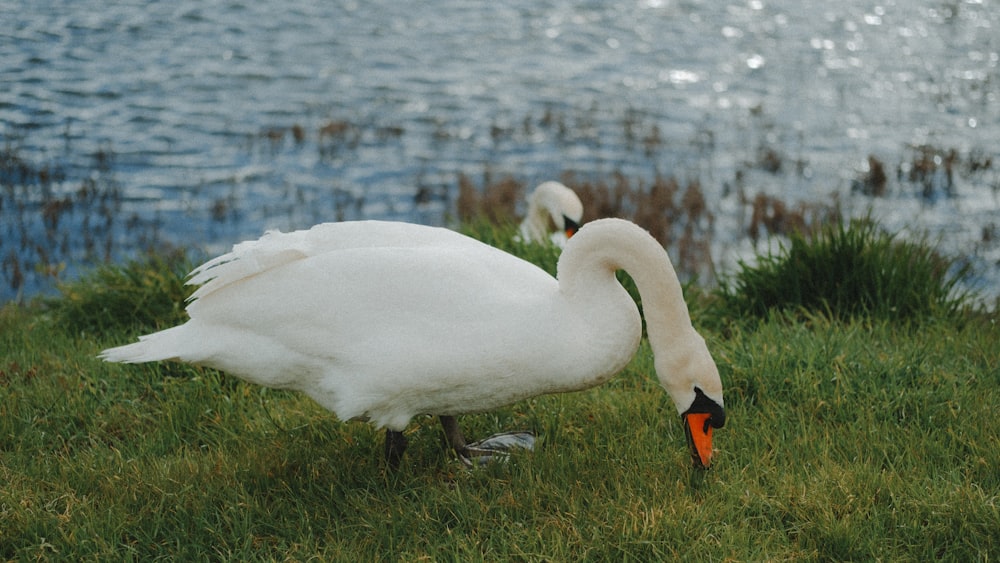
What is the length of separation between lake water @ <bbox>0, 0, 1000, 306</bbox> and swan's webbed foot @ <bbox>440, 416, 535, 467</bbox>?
19.3 feet

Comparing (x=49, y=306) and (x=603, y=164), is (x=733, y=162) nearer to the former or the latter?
(x=603, y=164)

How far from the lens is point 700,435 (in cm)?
409

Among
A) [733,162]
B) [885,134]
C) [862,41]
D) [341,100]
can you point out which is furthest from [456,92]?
[862,41]

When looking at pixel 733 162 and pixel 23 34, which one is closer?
pixel 733 162

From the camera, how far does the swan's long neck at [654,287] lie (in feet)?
13.2

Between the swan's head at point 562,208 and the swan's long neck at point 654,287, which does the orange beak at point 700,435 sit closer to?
the swan's long neck at point 654,287

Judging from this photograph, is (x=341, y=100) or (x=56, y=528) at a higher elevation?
(x=56, y=528)

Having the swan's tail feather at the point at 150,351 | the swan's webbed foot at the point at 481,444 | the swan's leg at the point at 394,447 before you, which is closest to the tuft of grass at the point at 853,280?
the swan's webbed foot at the point at 481,444

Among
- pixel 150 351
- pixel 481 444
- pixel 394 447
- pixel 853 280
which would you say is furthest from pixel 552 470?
pixel 853 280

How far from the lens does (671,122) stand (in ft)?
48.6

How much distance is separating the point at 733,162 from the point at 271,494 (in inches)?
404

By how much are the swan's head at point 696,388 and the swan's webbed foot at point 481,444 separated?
0.81m

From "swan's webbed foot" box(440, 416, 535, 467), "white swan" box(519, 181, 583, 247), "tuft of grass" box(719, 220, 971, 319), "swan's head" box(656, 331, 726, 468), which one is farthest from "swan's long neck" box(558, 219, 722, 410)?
"white swan" box(519, 181, 583, 247)

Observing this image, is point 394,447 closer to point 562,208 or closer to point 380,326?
point 380,326
